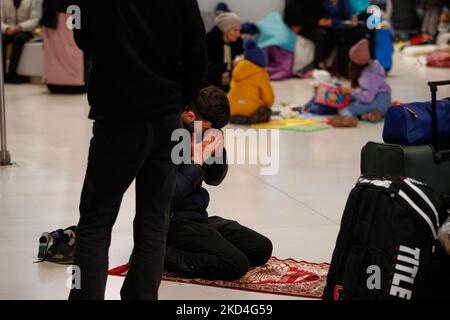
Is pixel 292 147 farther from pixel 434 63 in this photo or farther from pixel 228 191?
pixel 434 63

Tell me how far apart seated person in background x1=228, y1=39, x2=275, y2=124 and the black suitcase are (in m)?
4.35

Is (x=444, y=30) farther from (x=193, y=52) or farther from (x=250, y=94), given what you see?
(x=193, y=52)

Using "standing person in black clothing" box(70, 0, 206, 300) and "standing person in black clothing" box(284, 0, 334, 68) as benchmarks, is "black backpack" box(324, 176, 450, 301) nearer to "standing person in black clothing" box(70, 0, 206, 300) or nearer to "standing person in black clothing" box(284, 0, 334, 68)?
"standing person in black clothing" box(70, 0, 206, 300)

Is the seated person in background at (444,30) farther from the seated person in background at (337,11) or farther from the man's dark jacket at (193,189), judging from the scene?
the man's dark jacket at (193,189)

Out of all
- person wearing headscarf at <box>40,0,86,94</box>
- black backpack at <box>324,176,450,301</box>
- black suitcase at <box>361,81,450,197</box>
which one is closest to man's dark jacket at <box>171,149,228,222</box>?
black suitcase at <box>361,81,450,197</box>

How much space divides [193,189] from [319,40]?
8.67 meters

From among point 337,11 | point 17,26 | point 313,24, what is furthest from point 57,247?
point 337,11

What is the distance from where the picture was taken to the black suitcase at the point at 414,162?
12.2 ft

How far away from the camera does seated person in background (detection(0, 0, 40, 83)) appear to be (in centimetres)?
1107

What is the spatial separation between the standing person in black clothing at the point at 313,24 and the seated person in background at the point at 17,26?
3419mm

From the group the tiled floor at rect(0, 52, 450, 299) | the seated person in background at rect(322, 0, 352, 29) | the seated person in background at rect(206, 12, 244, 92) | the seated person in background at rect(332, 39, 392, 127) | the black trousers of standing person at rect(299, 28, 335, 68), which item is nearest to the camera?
the tiled floor at rect(0, 52, 450, 299)

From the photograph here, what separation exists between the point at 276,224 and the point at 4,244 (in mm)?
1423

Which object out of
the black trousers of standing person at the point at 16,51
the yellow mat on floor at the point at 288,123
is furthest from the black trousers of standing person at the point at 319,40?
the yellow mat on floor at the point at 288,123
